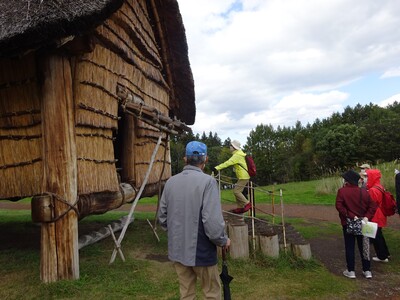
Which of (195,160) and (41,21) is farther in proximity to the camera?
(41,21)

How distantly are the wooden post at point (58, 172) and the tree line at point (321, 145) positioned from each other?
3129 centimetres

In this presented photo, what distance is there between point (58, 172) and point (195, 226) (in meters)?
2.34

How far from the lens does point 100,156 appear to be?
17.6 feet

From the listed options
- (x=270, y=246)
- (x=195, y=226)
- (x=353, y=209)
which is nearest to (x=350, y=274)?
(x=353, y=209)

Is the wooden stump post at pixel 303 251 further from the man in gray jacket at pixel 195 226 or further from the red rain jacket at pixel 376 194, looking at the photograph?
the man in gray jacket at pixel 195 226

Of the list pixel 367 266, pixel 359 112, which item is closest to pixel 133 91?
pixel 367 266

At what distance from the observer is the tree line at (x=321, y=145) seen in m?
42.0

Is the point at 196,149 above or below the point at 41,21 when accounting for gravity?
below

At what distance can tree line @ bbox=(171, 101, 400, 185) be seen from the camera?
4200 centimetres

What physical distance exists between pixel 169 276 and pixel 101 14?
11.9ft

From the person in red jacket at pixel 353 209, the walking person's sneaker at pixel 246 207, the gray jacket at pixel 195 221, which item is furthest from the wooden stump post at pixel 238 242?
the gray jacket at pixel 195 221

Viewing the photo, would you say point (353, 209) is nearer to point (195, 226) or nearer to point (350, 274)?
point (350, 274)

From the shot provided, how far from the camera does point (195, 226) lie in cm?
297

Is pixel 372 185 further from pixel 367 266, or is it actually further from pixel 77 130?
pixel 77 130
